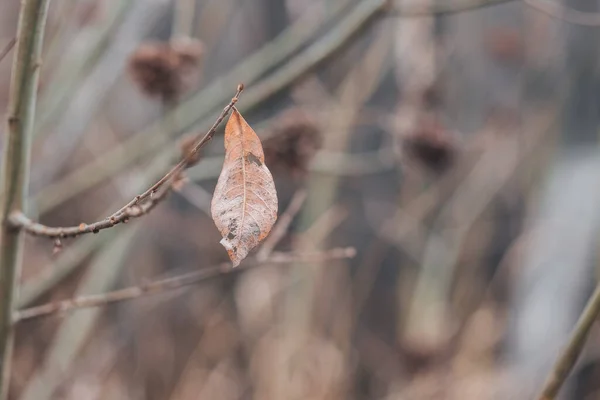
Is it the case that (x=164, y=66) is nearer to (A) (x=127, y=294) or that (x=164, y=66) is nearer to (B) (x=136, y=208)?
(A) (x=127, y=294)

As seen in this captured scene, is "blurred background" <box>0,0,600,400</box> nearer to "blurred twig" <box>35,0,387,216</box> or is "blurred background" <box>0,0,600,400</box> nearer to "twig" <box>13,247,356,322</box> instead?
"blurred twig" <box>35,0,387,216</box>

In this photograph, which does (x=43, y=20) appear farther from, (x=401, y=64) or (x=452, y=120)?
(x=452, y=120)

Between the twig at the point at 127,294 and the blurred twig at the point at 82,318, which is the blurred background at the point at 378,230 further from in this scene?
the twig at the point at 127,294

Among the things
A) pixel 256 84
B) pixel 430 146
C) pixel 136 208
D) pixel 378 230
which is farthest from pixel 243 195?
pixel 378 230

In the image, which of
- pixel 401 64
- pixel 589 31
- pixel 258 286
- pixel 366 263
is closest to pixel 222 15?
pixel 401 64

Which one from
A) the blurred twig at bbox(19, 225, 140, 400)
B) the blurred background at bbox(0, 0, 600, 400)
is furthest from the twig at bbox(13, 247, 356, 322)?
the blurred background at bbox(0, 0, 600, 400)
